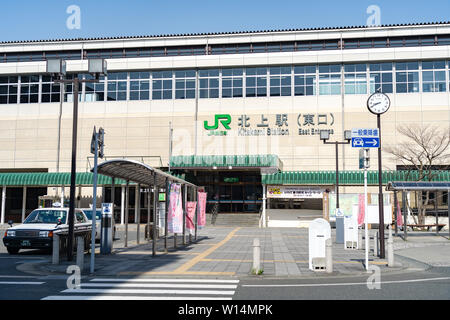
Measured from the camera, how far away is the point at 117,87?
145 ft

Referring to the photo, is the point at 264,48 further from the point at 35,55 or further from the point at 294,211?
the point at 35,55

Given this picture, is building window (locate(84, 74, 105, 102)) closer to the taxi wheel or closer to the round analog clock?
the taxi wheel

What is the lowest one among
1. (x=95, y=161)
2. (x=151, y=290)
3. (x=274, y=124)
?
(x=151, y=290)

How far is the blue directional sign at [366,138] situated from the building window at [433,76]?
1235 inches

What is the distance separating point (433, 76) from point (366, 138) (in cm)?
3230

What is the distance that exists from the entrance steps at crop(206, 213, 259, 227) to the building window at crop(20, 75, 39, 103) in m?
22.2

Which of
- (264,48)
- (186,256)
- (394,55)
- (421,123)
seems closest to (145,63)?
(264,48)

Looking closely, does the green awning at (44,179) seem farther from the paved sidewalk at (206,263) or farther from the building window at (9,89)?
the paved sidewalk at (206,263)

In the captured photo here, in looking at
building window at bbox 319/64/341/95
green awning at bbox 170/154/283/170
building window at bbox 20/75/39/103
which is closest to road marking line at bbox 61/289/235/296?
green awning at bbox 170/154/283/170

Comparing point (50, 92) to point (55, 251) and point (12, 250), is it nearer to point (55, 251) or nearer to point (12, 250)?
point (12, 250)

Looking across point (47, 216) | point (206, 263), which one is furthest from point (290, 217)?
point (206, 263)

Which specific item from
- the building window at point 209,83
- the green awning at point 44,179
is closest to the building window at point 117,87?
the building window at point 209,83

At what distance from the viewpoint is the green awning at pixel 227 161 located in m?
38.5

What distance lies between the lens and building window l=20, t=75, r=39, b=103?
45.2 meters
